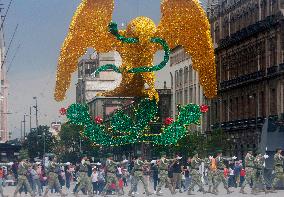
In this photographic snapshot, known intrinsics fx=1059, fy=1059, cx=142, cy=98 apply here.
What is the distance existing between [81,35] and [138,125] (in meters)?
6.58


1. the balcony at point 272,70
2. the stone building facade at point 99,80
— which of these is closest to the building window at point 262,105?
the balcony at point 272,70

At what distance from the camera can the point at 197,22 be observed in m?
48.3

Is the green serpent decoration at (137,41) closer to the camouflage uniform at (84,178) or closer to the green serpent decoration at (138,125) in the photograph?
the green serpent decoration at (138,125)

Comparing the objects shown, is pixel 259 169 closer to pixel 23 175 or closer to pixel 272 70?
pixel 23 175

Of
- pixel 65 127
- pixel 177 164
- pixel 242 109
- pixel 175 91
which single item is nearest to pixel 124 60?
pixel 177 164

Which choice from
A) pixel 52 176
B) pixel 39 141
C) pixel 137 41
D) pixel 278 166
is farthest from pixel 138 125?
pixel 39 141

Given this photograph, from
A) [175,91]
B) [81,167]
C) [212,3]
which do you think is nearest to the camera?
[81,167]

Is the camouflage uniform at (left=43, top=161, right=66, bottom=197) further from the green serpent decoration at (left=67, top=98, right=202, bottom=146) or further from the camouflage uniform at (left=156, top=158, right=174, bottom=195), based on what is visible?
the green serpent decoration at (left=67, top=98, right=202, bottom=146)

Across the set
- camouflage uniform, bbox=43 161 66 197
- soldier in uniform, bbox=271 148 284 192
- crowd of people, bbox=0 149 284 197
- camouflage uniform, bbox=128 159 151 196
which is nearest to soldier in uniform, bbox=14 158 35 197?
crowd of people, bbox=0 149 284 197

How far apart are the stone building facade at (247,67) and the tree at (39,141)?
126ft

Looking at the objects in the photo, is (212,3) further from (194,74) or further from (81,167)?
(81,167)

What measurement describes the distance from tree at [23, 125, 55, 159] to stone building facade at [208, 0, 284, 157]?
38.5m

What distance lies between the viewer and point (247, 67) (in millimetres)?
81875

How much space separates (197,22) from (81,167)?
1298 cm
